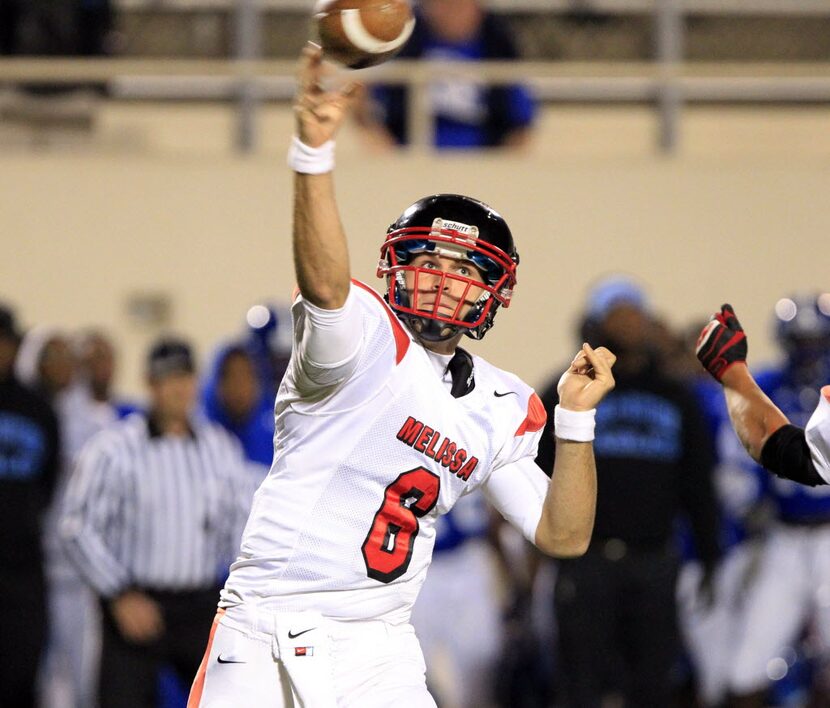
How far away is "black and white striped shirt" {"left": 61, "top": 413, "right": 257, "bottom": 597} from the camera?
20.6ft

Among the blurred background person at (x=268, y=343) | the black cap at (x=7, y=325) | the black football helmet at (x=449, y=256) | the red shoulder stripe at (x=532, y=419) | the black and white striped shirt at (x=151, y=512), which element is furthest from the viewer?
the blurred background person at (x=268, y=343)

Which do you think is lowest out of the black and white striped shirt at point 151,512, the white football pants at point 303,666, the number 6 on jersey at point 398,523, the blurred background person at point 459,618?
the blurred background person at point 459,618

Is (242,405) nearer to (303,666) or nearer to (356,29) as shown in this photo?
(303,666)

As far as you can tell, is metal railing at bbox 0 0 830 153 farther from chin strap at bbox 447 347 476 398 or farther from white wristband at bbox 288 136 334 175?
white wristband at bbox 288 136 334 175

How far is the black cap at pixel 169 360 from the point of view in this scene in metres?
6.43

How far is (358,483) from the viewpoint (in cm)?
331

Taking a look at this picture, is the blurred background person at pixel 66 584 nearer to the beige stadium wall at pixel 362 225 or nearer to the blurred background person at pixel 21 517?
the blurred background person at pixel 21 517

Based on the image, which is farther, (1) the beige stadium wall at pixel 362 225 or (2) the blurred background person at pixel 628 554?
(1) the beige stadium wall at pixel 362 225

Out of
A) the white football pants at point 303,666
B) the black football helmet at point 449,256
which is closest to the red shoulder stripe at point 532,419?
the black football helmet at point 449,256

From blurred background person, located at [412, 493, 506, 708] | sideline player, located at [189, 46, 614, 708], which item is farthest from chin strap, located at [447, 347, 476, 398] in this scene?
blurred background person, located at [412, 493, 506, 708]

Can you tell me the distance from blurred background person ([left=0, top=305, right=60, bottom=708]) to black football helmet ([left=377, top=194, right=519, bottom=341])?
11.8ft

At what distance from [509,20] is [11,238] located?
3.29m

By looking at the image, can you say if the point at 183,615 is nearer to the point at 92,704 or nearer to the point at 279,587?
the point at 92,704

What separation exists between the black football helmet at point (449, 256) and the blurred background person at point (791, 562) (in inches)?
141
